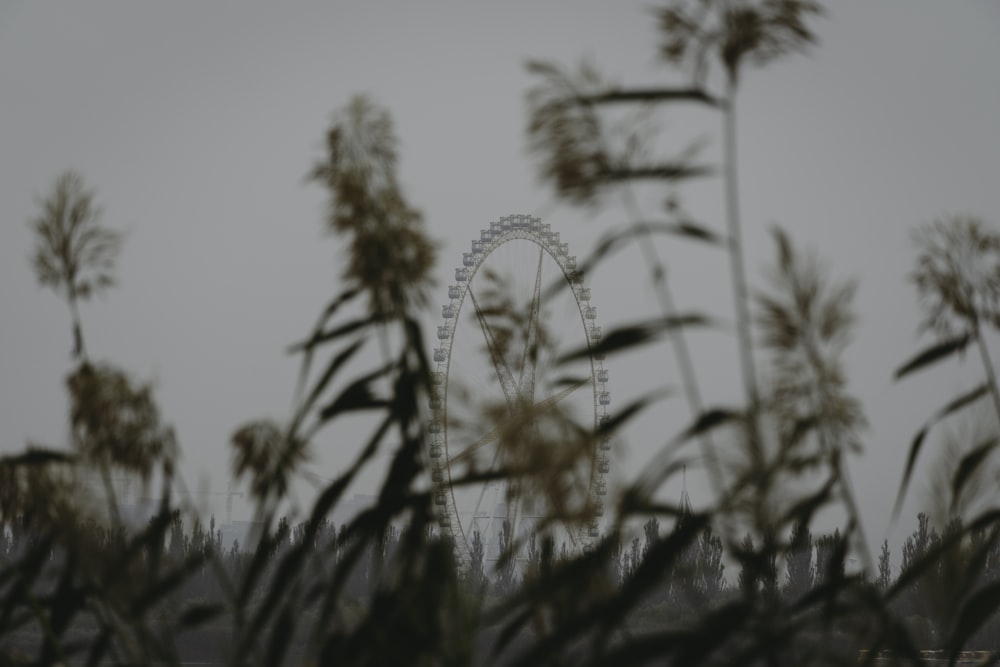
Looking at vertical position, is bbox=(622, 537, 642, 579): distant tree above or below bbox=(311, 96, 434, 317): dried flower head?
below

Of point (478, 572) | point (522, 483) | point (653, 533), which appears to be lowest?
point (653, 533)

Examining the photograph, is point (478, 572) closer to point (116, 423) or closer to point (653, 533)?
point (116, 423)

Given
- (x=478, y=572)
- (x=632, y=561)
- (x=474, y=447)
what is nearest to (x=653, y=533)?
(x=632, y=561)

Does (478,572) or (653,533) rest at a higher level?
(478,572)

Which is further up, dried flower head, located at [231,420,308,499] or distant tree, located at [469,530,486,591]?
dried flower head, located at [231,420,308,499]

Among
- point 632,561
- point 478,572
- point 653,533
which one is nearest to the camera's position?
point 478,572

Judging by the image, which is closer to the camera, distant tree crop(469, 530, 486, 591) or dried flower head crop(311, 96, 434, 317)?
dried flower head crop(311, 96, 434, 317)

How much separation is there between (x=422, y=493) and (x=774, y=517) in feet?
0.92

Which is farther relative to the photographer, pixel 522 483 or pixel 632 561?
pixel 632 561

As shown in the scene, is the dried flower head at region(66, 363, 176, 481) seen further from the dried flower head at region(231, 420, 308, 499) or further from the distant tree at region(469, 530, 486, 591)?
the distant tree at region(469, 530, 486, 591)

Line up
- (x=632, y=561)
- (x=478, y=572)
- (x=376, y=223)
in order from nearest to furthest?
(x=376, y=223) → (x=478, y=572) → (x=632, y=561)

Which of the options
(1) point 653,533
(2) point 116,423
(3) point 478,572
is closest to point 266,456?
(2) point 116,423

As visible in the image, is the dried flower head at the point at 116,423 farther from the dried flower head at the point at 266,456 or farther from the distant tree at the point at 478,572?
the distant tree at the point at 478,572

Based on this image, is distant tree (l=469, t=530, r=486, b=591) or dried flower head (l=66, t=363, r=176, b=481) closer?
dried flower head (l=66, t=363, r=176, b=481)
